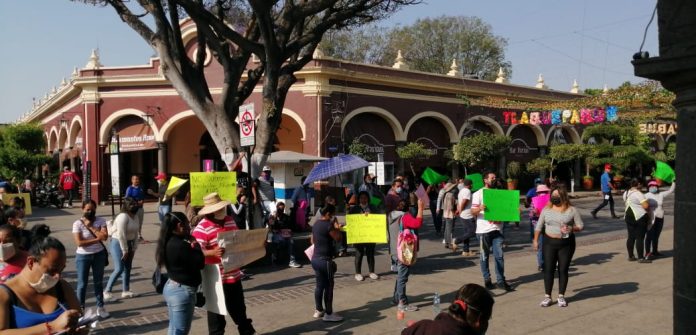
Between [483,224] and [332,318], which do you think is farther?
[483,224]

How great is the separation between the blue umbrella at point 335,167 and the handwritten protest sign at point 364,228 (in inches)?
156

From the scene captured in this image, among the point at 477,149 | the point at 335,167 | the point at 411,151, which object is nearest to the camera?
the point at 335,167

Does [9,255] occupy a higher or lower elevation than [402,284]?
higher

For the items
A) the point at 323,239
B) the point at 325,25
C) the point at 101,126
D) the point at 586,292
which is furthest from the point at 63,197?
the point at 586,292

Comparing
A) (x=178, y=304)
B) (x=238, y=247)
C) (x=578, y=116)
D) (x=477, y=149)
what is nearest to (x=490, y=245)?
(x=238, y=247)

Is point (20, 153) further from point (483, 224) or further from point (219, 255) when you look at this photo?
point (219, 255)

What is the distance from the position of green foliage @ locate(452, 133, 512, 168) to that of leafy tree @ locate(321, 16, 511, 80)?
20.2 meters

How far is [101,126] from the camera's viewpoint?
84.7 ft

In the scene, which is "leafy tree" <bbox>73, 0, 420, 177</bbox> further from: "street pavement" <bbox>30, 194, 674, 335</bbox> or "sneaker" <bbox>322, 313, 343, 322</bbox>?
"sneaker" <bbox>322, 313, 343, 322</bbox>

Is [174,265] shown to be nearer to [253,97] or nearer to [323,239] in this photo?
[323,239]

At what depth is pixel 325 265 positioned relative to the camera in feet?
24.0

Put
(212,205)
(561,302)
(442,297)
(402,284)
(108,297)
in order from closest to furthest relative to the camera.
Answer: (212,205) < (402,284) < (561,302) < (108,297) < (442,297)

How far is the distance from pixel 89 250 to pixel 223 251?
8.04 ft

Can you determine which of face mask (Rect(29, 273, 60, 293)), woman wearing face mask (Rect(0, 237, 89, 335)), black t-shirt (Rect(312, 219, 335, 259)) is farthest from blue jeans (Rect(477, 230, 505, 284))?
face mask (Rect(29, 273, 60, 293))
